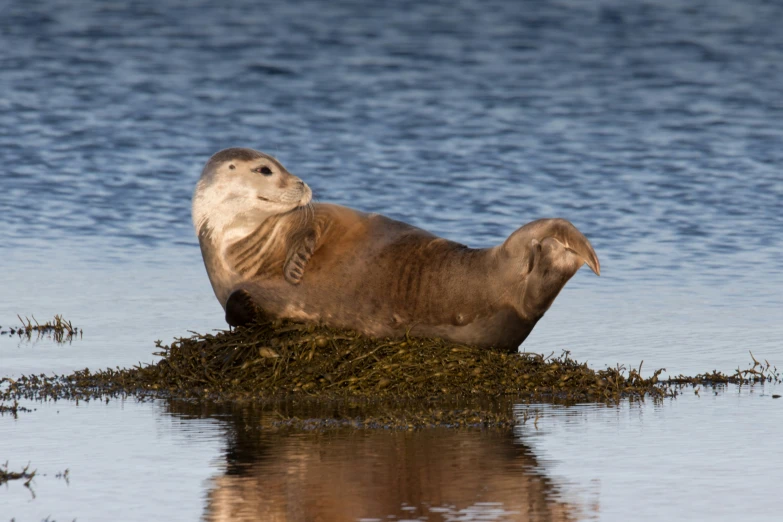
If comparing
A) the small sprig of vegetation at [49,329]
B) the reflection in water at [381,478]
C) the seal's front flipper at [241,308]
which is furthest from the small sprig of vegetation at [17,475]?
the small sprig of vegetation at [49,329]

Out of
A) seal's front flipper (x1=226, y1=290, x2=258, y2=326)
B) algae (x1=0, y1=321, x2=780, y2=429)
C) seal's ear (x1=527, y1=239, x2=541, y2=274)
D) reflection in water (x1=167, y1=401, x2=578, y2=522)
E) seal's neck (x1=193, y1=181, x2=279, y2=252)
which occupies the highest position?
seal's neck (x1=193, y1=181, x2=279, y2=252)

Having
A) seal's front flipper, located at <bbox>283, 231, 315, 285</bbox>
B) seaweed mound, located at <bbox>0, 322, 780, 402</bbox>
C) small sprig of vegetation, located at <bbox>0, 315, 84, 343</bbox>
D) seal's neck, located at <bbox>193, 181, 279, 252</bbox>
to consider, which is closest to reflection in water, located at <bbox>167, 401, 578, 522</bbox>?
seaweed mound, located at <bbox>0, 322, 780, 402</bbox>

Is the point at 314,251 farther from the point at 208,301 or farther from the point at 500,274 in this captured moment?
the point at 208,301

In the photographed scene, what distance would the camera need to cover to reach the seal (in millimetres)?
10375

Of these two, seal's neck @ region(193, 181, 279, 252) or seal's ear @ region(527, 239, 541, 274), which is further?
seal's neck @ region(193, 181, 279, 252)

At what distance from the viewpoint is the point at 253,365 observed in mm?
10398

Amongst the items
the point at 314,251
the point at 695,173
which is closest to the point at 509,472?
the point at 314,251

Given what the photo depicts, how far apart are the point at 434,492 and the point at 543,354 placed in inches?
168

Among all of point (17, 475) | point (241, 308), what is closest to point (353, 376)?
point (241, 308)

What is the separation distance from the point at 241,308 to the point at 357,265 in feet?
2.93

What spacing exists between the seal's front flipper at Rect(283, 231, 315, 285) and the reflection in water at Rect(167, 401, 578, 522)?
235cm

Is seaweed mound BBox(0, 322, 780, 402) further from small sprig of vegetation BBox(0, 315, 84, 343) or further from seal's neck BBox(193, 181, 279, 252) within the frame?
small sprig of vegetation BBox(0, 315, 84, 343)

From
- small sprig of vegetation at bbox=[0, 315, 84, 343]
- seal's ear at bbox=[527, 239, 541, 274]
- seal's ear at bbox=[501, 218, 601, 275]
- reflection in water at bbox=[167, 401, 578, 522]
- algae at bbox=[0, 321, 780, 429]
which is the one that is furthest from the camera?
small sprig of vegetation at bbox=[0, 315, 84, 343]

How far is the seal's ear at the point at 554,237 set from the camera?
1009 centimetres
